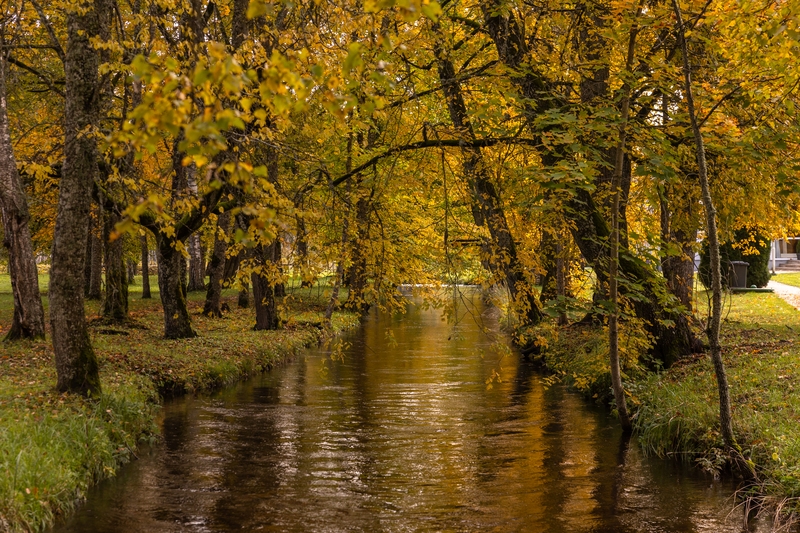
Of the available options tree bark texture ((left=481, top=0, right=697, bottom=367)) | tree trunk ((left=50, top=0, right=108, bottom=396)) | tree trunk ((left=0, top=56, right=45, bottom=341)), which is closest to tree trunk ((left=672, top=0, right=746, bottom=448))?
tree bark texture ((left=481, top=0, right=697, bottom=367))

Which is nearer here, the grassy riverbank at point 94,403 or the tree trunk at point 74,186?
the grassy riverbank at point 94,403

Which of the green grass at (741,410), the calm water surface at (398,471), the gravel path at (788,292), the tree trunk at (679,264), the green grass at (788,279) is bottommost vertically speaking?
the calm water surface at (398,471)

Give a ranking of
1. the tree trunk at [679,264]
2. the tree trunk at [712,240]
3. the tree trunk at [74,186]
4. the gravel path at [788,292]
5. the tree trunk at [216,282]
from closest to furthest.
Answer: the tree trunk at [712,240] → the tree trunk at [74,186] → the tree trunk at [679,264] → the tree trunk at [216,282] → the gravel path at [788,292]

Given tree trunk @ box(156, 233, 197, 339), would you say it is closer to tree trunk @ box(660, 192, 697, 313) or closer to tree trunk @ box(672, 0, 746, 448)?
tree trunk @ box(660, 192, 697, 313)

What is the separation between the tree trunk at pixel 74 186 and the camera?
10523 millimetres

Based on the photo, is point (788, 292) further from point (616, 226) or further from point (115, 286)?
point (115, 286)

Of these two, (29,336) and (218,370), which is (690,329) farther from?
(29,336)

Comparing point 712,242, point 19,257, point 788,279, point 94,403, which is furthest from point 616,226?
point 788,279

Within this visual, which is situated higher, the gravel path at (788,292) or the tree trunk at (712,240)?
the tree trunk at (712,240)

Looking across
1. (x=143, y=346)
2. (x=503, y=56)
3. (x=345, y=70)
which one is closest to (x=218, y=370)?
(x=143, y=346)

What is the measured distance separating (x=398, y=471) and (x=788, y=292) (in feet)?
85.2

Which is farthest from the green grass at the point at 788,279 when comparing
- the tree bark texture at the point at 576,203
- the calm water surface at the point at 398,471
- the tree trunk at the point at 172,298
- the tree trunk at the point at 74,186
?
the tree trunk at the point at 74,186

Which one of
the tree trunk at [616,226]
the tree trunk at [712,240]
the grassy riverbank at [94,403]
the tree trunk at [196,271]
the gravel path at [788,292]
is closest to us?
the grassy riverbank at [94,403]

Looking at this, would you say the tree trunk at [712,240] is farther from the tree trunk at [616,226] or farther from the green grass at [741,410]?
the tree trunk at [616,226]
